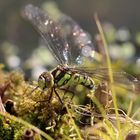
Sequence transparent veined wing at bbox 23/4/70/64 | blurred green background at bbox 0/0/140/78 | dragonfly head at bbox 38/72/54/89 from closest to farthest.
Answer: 1. dragonfly head at bbox 38/72/54/89
2. transparent veined wing at bbox 23/4/70/64
3. blurred green background at bbox 0/0/140/78

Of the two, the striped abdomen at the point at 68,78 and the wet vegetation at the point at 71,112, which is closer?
the wet vegetation at the point at 71,112

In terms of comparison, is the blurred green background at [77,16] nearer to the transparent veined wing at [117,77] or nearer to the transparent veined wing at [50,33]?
the transparent veined wing at [50,33]

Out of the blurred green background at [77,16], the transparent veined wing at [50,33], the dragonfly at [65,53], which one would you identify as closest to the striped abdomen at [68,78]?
the dragonfly at [65,53]

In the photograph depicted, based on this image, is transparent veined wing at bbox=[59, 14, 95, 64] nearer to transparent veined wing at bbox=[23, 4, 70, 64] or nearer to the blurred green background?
transparent veined wing at bbox=[23, 4, 70, 64]

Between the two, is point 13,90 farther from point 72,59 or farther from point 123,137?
point 123,137

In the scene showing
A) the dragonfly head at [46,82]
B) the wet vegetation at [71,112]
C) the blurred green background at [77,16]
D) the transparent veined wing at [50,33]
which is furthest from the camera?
the blurred green background at [77,16]

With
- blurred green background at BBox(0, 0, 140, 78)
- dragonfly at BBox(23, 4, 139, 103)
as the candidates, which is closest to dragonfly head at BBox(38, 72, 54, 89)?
dragonfly at BBox(23, 4, 139, 103)
